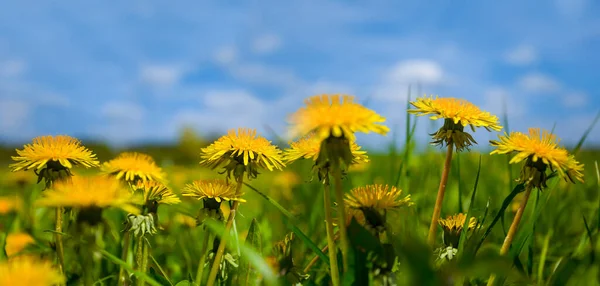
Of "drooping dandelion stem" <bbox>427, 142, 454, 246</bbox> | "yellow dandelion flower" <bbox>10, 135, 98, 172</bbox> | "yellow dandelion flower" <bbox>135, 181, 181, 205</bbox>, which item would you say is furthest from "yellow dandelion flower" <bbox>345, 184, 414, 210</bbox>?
"yellow dandelion flower" <bbox>10, 135, 98, 172</bbox>

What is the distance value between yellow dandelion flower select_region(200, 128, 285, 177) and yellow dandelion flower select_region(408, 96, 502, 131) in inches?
16.5

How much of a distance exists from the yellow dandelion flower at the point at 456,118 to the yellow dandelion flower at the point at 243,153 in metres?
0.42

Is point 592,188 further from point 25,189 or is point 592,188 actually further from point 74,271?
point 25,189

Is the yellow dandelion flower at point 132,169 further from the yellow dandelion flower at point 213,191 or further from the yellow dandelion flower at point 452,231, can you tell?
the yellow dandelion flower at point 452,231

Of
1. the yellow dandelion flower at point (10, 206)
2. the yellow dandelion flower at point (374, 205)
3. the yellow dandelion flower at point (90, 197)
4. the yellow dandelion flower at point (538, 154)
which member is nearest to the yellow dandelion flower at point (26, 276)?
the yellow dandelion flower at point (90, 197)

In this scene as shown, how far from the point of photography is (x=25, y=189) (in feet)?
14.8

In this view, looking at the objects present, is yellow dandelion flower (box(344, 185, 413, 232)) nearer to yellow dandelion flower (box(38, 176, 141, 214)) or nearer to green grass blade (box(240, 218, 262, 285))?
green grass blade (box(240, 218, 262, 285))

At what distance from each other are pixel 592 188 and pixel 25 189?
4845 millimetres

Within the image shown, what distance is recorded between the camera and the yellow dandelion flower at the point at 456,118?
136cm

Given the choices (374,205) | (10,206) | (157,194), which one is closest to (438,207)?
(374,205)

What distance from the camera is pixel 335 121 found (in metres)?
1.06

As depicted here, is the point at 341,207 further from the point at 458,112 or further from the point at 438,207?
the point at 458,112

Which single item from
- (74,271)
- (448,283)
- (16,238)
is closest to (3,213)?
(16,238)

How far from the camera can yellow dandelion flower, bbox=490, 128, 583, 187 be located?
1296 millimetres
